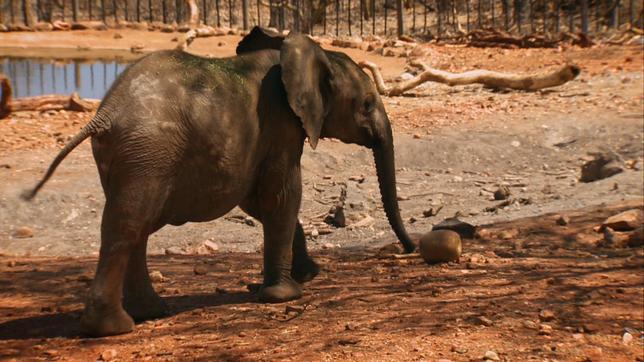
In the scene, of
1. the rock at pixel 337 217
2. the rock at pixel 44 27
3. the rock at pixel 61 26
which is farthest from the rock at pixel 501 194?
the rock at pixel 44 27

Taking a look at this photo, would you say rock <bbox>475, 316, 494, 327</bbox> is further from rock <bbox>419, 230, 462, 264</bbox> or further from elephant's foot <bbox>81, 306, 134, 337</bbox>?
elephant's foot <bbox>81, 306, 134, 337</bbox>

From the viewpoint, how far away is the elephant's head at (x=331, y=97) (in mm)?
6375

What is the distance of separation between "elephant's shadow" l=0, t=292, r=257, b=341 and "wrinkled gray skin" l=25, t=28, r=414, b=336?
226 mm

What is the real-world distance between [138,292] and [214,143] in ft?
3.25

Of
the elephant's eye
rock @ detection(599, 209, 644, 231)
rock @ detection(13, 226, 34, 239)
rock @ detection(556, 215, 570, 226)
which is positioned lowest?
rock @ detection(13, 226, 34, 239)

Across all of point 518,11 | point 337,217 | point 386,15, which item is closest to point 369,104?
point 337,217

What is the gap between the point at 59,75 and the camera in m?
24.6

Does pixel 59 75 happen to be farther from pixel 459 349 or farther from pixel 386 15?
pixel 459 349

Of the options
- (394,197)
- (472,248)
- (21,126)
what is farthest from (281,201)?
(21,126)

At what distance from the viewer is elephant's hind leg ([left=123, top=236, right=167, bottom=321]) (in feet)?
19.9

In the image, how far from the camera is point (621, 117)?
45.6 ft

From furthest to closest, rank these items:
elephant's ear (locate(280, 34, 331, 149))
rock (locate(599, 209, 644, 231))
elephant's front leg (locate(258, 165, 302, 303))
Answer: rock (locate(599, 209, 644, 231))
elephant's front leg (locate(258, 165, 302, 303))
elephant's ear (locate(280, 34, 331, 149))

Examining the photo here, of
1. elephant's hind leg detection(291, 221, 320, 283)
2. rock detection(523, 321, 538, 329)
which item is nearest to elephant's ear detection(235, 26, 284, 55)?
elephant's hind leg detection(291, 221, 320, 283)

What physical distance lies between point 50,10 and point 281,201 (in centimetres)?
2954
